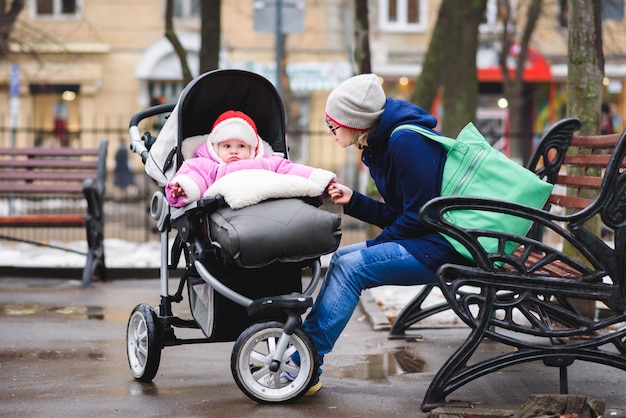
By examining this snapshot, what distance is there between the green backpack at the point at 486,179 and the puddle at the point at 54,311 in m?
3.61

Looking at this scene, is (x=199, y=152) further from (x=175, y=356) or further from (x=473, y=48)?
(x=473, y=48)

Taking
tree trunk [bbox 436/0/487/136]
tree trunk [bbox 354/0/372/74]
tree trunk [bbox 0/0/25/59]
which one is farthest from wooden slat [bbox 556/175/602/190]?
tree trunk [bbox 0/0/25/59]

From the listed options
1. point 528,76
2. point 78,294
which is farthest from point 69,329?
point 528,76

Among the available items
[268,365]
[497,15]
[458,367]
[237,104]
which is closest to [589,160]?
[458,367]

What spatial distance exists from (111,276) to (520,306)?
6.24m

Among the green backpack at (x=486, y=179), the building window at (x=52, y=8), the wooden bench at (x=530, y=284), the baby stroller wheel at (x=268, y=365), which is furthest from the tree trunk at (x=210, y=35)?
the building window at (x=52, y=8)

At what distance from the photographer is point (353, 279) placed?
5191 mm

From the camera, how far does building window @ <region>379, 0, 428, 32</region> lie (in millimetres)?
36594

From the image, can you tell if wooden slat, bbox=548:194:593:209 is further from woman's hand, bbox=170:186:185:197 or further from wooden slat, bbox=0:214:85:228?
wooden slat, bbox=0:214:85:228

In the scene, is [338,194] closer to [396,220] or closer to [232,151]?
[396,220]

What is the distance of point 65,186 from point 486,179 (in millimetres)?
6451

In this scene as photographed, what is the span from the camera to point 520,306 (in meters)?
4.98

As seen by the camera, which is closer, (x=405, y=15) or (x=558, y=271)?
(x=558, y=271)

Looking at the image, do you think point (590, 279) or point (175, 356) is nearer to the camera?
point (590, 279)
